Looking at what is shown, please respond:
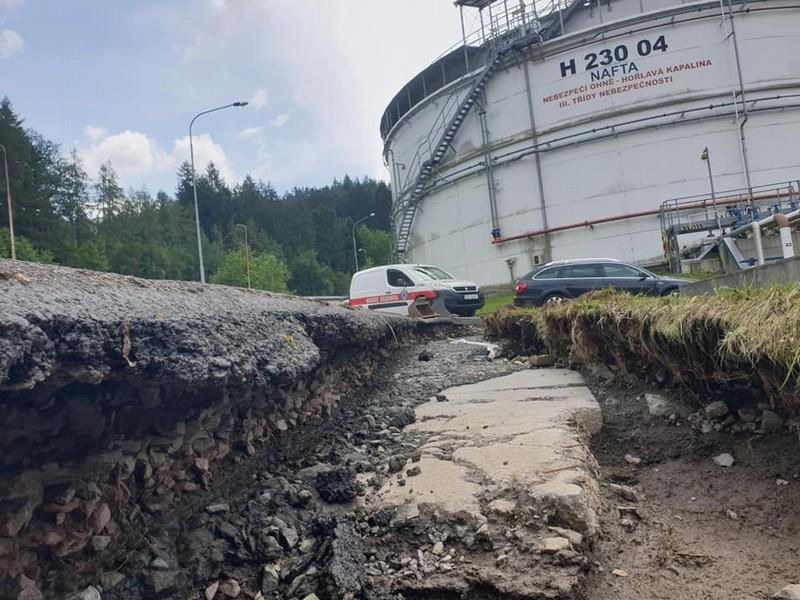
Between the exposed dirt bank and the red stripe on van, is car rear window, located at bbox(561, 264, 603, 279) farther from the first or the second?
the exposed dirt bank

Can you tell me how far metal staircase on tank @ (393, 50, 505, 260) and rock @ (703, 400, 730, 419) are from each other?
81.4ft

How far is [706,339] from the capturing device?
3.47 metres

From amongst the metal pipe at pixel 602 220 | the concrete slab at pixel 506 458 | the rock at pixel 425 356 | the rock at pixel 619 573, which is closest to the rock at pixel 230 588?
the concrete slab at pixel 506 458

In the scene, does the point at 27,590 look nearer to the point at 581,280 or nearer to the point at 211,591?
the point at 211,591

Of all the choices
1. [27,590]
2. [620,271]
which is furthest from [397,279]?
[27,590]

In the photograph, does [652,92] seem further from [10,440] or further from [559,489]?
[10,440]

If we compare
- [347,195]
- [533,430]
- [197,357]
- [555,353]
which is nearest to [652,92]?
[555,353]

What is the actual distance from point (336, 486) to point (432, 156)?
86.3 feet

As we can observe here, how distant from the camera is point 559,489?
2863mm

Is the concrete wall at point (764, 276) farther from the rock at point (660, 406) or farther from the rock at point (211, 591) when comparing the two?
the rock at point (211, 591)

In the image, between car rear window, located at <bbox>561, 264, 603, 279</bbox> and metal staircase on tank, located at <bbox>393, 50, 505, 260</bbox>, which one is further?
metal staircase on tank, located at <bbox>393, 50, 505, 260</bbox>

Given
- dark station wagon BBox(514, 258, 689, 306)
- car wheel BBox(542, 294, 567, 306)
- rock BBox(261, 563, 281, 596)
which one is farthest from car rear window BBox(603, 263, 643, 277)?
rock BBox(261, 563, 281, 596)

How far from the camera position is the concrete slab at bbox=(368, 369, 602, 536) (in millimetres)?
2821

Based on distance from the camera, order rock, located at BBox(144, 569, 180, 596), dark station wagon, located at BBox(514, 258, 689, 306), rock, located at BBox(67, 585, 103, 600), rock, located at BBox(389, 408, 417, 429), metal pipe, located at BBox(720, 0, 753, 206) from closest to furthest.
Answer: rock, located at BBox(67, 585, 103, 600), rock, located at BBox(144, 569, 180, 596), rock, located at BBox(389, 408, 417, 429), dark station wagon, located at BBox(514, 258, 689, 306), metal pipe, located at BBox(720, 0, 753, 206)
